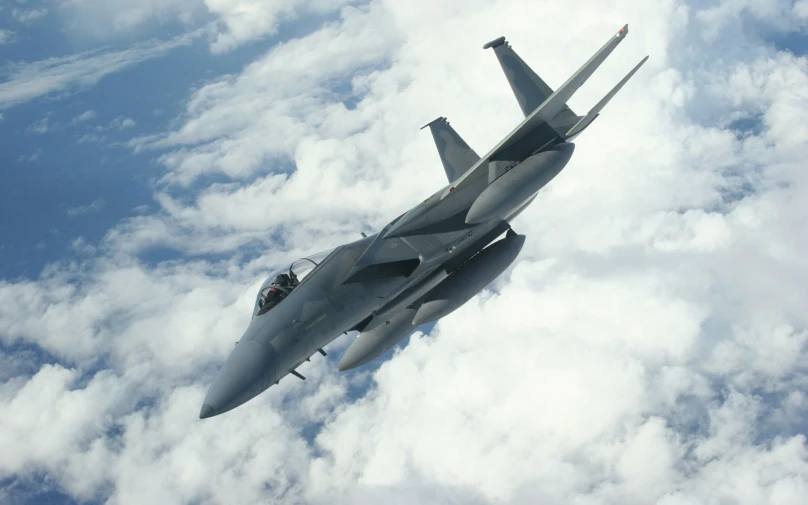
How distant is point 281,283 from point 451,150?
10.8 meters

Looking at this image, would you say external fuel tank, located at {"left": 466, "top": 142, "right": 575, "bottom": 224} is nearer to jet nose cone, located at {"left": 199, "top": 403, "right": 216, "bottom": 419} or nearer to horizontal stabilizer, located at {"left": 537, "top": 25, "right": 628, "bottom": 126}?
horizontal stabilizer, located at {"left": 537, "top": 25, "right": 628, "bottom": 126}

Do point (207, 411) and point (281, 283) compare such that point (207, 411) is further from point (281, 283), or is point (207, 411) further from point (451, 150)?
point (451, 150)

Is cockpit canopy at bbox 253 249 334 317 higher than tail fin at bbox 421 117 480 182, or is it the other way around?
tail fin at bbox 421 117 480 182

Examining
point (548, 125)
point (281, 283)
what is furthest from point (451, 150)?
point (281, 283)

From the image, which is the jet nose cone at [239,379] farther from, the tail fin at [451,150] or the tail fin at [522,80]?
the tail fin at [522,80]

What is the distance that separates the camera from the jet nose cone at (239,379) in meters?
12.3

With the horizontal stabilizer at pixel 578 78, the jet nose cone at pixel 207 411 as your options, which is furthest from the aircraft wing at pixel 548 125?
the jet nose cone at pixel 207 411

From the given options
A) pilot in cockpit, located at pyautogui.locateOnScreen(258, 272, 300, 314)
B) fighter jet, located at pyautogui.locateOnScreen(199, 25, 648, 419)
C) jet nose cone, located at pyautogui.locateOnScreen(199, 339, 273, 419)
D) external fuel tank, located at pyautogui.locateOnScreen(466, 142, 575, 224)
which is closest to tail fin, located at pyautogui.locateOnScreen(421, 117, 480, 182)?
fighter jet, located at pyautogui.locateOnScreen(199, 25, 648, 419)

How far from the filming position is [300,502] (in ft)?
629

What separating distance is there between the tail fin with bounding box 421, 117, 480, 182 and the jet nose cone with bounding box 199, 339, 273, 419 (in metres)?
12.2

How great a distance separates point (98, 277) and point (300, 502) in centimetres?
10012

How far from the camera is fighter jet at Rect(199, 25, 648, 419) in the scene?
1360 cm

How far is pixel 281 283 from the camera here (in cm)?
1509

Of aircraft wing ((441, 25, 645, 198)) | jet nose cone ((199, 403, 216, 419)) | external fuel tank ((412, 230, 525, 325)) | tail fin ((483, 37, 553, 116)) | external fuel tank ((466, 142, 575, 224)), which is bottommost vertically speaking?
external fuel tank ((412, 230, 525, 325))
